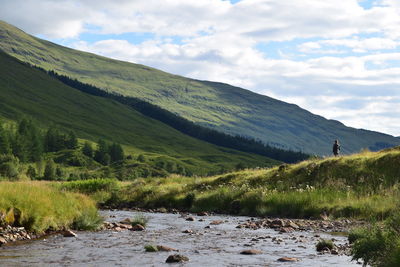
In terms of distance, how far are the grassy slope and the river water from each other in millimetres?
7649

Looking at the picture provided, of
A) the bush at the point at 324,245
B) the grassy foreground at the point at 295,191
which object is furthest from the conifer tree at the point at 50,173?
the bush at the point at 324,245

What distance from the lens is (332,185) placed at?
39.0 meters

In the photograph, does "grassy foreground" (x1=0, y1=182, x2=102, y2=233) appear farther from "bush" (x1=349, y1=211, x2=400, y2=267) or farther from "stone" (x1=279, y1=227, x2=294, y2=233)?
"bush" (x1=349, y1=211, x2=400, y2=267)

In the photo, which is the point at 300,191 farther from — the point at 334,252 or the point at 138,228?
the point at 334,252

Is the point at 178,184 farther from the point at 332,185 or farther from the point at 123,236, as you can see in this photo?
the point at 123,236

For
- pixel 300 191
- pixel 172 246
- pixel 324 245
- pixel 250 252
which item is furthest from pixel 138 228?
pixel 300 191

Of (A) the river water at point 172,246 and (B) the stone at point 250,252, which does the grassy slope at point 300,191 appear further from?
(B) the stone at point 250,252

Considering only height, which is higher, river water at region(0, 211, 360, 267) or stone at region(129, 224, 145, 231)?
river water at region(0, 211, 360, 267)

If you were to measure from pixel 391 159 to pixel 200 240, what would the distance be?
71.8ft

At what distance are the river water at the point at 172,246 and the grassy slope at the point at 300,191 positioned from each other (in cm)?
765

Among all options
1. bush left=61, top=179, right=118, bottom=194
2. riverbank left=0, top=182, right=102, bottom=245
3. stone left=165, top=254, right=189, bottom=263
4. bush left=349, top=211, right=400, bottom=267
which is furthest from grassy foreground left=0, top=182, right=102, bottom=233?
bush left=61, top=179, right=118, bottom=194

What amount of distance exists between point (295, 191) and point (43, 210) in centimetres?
1992

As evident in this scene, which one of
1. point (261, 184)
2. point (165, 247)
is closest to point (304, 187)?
point (261, 184)

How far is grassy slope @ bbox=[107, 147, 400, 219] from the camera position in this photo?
33.8 metres
